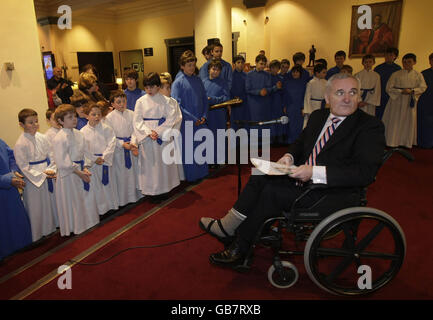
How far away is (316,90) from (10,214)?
16.6 ft

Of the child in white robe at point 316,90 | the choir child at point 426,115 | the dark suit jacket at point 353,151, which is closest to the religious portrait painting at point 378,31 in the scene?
the choir child at point 426,115

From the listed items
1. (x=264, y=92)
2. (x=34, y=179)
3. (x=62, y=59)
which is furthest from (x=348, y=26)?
(x=62, y=59)

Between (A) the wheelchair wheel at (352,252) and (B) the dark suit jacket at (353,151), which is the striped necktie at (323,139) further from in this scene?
(A) the wheelchair wheel at (352,252)

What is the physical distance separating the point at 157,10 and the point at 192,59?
9.16m

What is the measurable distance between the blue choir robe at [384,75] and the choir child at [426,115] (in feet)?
1.71

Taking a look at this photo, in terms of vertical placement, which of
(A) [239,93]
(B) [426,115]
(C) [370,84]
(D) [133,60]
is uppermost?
(D) [133,60]

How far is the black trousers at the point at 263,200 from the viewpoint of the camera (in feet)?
6.93

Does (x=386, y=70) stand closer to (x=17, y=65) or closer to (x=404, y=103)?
(x=404, y=103)

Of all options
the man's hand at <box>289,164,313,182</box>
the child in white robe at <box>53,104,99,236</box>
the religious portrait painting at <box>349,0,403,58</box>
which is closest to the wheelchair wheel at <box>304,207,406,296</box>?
the man's hand at <box>289,164,313,182</box>

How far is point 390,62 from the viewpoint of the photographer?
605cm

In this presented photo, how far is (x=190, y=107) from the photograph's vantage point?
173 inches

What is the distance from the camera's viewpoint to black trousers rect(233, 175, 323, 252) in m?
2.11

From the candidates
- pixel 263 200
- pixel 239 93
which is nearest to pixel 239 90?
pixel 239 93

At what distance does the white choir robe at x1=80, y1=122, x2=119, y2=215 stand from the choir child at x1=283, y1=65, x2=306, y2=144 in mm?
3897
